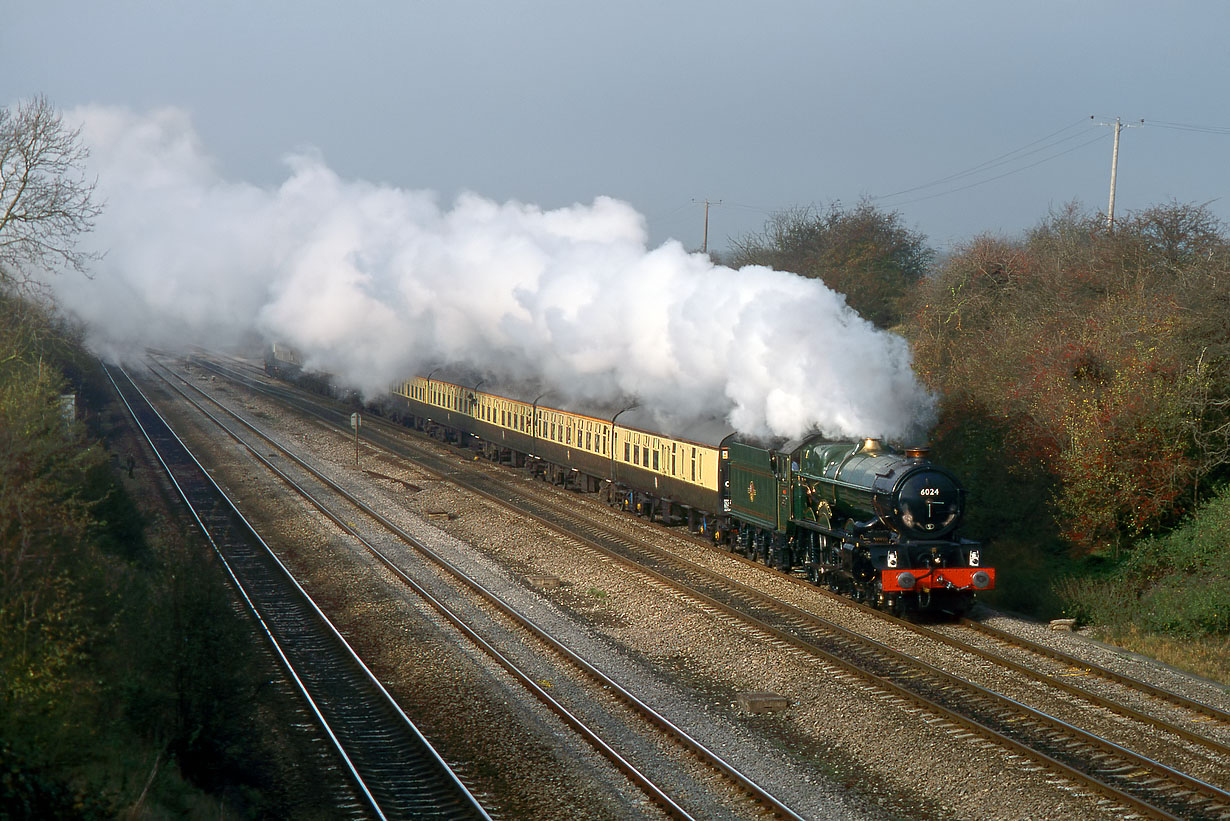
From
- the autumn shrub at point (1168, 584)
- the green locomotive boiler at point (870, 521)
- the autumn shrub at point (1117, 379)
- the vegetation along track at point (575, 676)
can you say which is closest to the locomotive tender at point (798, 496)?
the green locomotive boiler at point (870, 521)

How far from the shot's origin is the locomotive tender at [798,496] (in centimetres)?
1518

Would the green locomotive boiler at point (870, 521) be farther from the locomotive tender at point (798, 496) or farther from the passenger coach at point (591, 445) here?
the passenger coach at point (591, 445)

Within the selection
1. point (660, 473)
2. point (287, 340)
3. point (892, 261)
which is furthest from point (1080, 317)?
point (287, 340)

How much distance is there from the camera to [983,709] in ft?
38.7

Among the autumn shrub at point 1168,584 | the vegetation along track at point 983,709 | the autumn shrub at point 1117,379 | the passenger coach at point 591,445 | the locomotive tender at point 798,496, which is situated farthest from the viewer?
the passenger coach at point 591,445

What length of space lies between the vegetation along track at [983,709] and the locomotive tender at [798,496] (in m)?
1.31

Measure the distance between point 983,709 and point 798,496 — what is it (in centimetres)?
633

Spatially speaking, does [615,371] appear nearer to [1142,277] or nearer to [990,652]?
[1142,277]

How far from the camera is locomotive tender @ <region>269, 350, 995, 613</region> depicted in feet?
49.8

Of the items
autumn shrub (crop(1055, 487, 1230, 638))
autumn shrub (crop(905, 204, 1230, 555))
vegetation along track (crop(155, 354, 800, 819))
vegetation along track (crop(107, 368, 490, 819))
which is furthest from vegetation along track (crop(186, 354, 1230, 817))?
autumn shrub (crop(905, 204, 1230, 555))

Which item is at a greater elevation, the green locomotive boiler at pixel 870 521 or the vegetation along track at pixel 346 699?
the green locomotive boiler at pixel 870 521

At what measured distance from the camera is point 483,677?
13.3 meters

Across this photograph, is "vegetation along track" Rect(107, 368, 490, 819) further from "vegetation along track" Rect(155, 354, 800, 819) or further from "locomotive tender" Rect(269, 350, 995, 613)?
"locomotive tender" Rect(269, 350, 995, 613)

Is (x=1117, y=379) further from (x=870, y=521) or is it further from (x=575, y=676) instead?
(x=575, y=676)
